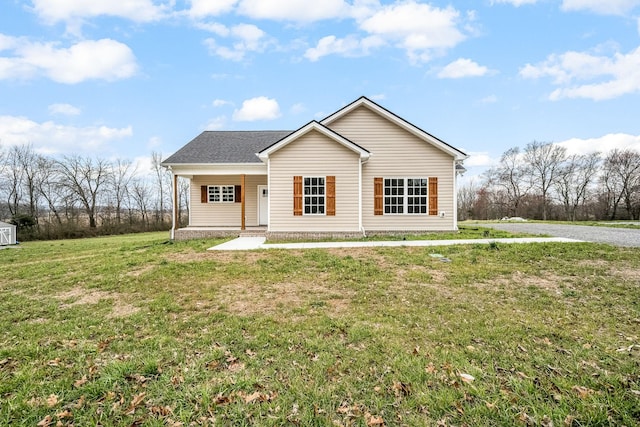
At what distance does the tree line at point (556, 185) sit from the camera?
33.6 meters

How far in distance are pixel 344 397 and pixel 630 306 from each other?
4764 mm

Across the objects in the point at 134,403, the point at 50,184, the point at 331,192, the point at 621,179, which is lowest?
the point at 134,403

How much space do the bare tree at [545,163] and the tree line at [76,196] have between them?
42312mm

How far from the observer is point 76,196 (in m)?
30.6

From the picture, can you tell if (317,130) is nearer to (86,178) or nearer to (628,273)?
(628,273)

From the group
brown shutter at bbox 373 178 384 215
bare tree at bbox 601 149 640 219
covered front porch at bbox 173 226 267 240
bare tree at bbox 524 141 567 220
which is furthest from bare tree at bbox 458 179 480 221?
covered front porch at bbox 173 226 267 240

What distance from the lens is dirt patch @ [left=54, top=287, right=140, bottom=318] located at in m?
4.81

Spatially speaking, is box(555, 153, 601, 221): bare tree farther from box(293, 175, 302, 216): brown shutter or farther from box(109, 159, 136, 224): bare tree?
box(109, 159, 136, 224): bare tree

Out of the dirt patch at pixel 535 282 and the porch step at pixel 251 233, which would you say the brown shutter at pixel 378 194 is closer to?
the porch step at pixel 251 233

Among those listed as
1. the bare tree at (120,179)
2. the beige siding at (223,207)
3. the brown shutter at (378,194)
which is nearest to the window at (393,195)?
the brown shutter at (378,194)

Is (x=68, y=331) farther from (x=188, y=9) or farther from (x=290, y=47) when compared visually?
(x=290, y=47)

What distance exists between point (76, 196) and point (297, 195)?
97.5ft

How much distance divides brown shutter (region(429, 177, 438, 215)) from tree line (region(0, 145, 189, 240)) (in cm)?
2320

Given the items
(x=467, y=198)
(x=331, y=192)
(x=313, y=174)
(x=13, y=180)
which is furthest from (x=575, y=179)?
(x=13, y=180)
